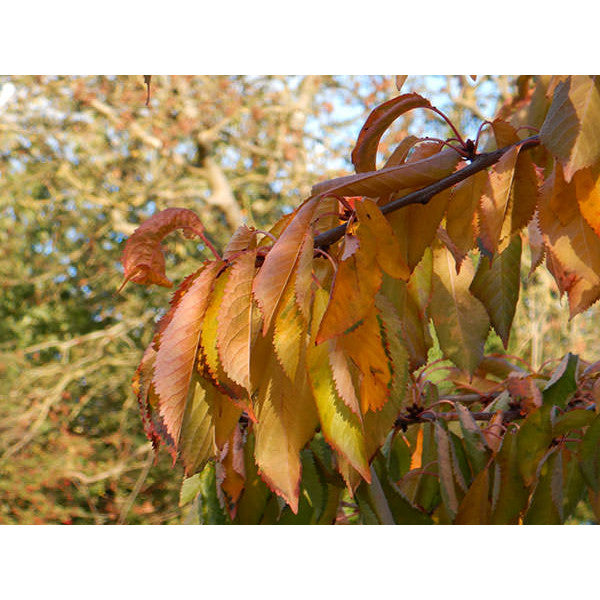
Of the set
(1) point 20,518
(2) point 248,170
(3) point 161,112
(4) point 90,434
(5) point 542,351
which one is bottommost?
(1) point 20,518

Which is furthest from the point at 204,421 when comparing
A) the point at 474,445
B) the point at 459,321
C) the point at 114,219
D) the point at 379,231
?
the point at 114,219

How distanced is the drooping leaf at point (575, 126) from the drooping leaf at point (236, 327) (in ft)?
0.64

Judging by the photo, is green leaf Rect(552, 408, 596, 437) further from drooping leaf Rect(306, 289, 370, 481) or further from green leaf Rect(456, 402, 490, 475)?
drooping leaf Rect(306, 289, 370, 481)

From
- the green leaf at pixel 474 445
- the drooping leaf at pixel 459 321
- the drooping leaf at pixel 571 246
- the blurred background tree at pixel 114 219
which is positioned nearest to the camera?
A: the drooping leaf at pixel 571 246

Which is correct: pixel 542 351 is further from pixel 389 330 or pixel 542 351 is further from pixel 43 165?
pixel 389 330

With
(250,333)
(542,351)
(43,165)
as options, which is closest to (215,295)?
(250,333)

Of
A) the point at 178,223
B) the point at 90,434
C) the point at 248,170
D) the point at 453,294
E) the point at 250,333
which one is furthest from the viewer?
the point at 248,170

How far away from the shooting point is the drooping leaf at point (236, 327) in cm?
38

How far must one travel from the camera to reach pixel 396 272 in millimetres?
425

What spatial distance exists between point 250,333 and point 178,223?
137 millimetres

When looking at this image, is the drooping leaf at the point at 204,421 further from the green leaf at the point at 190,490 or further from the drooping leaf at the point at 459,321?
the green leaf at the point at 190,490

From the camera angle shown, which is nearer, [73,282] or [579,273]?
[579,273]

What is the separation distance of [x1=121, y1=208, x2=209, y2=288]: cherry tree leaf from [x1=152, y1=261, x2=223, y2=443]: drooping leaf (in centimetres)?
6

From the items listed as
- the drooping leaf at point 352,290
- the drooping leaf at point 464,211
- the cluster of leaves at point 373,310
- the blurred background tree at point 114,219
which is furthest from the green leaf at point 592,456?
the blurred background tree at point 114,219
